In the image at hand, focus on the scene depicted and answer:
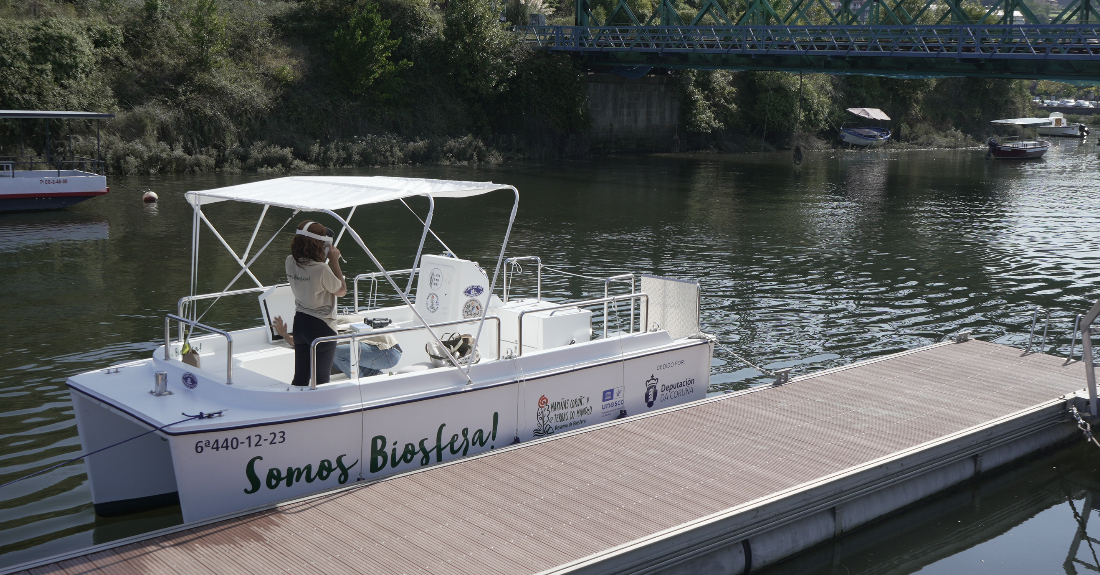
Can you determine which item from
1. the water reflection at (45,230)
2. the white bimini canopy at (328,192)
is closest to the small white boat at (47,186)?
the water reflection at (45,230)

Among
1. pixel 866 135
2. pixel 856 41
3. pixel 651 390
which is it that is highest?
pixel 856 41

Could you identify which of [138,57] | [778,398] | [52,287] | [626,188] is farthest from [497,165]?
[778,398]

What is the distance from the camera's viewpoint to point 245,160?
3934 centimetres

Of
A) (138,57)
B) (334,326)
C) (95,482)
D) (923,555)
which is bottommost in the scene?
(923,555)

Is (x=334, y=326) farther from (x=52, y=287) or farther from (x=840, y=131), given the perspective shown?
(x=840, y=131)

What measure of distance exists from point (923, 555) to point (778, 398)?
2788 millimetres

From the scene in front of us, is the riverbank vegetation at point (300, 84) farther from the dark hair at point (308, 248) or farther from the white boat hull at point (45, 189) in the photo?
the dark hair at point (308, 248)

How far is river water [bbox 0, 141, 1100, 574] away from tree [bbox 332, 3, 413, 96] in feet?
22.7

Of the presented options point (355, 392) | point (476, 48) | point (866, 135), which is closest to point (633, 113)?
point (476, 48)

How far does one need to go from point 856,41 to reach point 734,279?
26.7m

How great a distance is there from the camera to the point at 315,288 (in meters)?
8.37

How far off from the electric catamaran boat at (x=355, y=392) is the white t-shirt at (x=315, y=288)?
0.37 meters

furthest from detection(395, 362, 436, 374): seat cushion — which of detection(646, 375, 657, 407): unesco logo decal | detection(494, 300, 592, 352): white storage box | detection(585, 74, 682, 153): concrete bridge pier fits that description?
detection(585, 74, 682, 153): concrete bridge pier

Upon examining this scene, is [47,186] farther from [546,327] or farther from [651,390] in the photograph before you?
[651,390]
